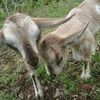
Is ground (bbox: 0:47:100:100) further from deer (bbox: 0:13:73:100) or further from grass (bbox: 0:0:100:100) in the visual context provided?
deer (bbox: 0:13:73:100)

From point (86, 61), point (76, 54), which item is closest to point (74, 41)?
point (86, 61)

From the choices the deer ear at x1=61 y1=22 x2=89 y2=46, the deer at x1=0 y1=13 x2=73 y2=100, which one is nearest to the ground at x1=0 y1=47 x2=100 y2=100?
the deer ear at x1=61 y1=22 x2=89 y2=46

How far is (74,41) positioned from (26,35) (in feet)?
3.10

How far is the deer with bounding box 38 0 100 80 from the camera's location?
16.7 feet

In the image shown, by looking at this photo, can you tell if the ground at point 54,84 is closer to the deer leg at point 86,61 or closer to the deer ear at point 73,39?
the deer leg at point 86,61

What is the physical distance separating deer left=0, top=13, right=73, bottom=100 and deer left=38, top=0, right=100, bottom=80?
274mm

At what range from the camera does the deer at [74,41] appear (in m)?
5.09

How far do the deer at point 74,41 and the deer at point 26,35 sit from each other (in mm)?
274

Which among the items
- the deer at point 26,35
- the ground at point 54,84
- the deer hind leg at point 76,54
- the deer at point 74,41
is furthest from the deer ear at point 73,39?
the ground at point 54,84

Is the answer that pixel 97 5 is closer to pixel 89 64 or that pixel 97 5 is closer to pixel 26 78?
pixel 89 64

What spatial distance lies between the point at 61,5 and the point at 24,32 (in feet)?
18.4

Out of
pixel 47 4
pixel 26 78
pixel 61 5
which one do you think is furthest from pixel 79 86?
pixel 47 4

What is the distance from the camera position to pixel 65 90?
18.9ft

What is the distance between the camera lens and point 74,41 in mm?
5309
